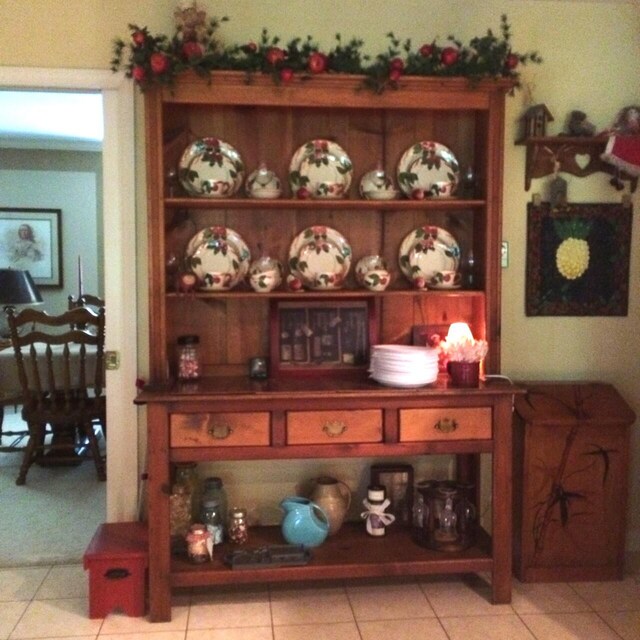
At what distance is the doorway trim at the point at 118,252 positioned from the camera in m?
2.81

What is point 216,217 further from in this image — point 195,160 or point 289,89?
point 289,89

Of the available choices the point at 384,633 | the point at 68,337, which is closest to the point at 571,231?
the point at 384,633

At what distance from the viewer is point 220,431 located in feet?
8.36

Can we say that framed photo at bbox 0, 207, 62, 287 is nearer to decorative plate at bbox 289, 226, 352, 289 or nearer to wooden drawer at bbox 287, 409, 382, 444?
decorative plate at bbox 289, 226, 352, 289

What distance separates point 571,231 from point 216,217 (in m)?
1.46

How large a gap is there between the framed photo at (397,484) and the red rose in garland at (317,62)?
5.16ft

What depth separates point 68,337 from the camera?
4094 mm

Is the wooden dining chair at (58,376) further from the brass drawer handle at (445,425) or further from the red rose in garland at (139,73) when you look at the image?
the brass drawer handle at (445,425)

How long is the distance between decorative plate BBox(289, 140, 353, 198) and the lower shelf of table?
1.35 m

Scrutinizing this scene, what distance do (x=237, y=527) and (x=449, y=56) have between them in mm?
1927

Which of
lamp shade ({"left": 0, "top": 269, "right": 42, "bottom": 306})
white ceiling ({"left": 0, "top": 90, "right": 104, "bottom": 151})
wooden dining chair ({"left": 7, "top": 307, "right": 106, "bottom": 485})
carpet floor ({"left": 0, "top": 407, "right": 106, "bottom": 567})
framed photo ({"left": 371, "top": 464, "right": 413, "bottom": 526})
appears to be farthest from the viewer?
lamp shade ({"left": 0, "top": 269, "right": 42, "bottom": 306})

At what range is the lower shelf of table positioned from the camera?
8.50ft

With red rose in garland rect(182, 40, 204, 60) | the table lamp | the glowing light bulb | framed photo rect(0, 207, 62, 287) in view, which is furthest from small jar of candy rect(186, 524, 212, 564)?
framed photo rect(0, 207, 62, 287)

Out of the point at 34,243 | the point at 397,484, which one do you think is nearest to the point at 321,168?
the point at 397,484
